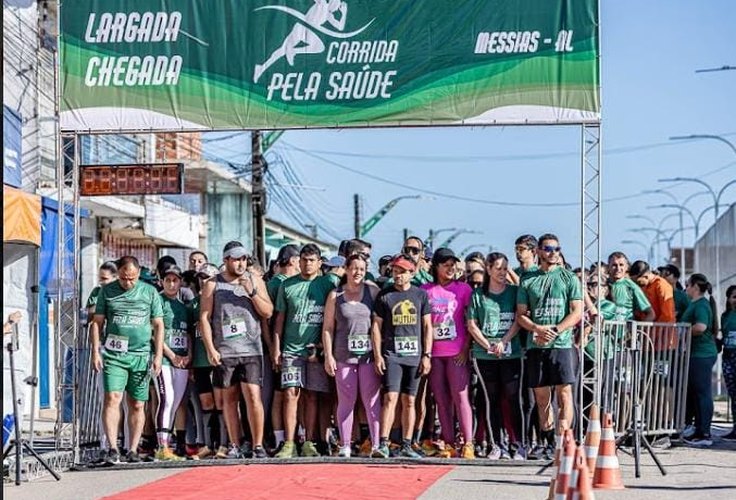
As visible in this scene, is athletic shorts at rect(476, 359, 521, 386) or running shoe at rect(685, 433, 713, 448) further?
running shoe at rect(685, 433, 713, 448)

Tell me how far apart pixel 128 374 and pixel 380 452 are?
2.70 meters

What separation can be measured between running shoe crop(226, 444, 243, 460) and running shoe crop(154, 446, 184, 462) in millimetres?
508

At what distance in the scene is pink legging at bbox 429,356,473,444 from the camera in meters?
13.9

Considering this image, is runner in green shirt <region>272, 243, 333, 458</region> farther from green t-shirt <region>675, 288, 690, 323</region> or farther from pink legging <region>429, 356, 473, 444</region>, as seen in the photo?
green t-shirt <region>675, 288, 690, 323</region>

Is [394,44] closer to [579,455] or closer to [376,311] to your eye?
[376,311]

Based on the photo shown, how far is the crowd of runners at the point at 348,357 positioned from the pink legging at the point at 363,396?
0.5 inches

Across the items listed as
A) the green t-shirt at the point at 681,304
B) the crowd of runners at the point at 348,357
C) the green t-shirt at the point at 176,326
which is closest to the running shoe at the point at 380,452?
the crowd of runners at the point at 348,357

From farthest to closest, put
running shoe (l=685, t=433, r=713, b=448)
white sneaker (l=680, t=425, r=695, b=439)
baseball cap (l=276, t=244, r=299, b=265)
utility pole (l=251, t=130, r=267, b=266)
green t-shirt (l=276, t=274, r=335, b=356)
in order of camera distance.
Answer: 1. utility pole (l=251, t=130, r=267, b=266)
2. white sneaker (l=680, t=425, r=695, b=439)
3. running shoe (l=685, t=433, r=713, b=448)
4. baseball cap (l=276, t=244, r=299, b=265)
5. green t-shirt (l=276, t=274, r=335, b=356)

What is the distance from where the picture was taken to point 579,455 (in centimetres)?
864

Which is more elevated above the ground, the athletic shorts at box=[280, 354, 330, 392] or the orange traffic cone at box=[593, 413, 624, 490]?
the athletic shorts at box=[280, 354, 330, 392]

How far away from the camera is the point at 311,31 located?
14445 mm

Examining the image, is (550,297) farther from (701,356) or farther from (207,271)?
(207,271)

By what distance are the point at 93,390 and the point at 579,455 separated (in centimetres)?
729

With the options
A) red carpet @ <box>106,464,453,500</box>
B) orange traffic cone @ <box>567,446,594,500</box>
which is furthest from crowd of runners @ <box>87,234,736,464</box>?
orange traffic cone @ <box>567,446,594,500</box>
